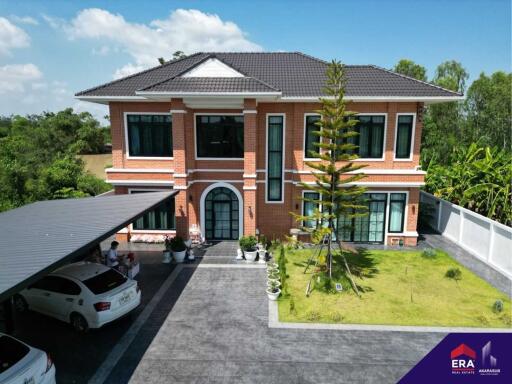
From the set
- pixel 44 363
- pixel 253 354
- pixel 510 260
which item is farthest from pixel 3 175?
pixel 510 260

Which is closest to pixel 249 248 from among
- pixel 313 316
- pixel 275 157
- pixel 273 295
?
pixel 273 295

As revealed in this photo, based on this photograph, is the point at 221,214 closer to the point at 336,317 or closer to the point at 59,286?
the point at 336,317

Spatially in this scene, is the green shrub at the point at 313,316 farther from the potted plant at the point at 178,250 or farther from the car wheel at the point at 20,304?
the car wheel at the point at 20,304

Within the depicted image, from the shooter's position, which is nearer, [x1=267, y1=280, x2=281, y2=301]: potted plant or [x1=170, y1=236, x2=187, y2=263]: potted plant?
[x1=267, y1=280, x2=281, y2=301]: potted plant

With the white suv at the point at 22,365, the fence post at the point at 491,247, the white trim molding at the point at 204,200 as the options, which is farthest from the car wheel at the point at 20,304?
the fence post at the point at 491,247

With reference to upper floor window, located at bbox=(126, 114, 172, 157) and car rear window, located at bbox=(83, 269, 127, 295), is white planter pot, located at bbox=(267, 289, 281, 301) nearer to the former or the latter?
car rear window, located at bbox=(83, 269, 127, 295)

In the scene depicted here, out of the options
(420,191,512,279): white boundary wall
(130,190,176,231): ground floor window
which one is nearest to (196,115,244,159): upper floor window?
(130,190,176,231): ground floor window

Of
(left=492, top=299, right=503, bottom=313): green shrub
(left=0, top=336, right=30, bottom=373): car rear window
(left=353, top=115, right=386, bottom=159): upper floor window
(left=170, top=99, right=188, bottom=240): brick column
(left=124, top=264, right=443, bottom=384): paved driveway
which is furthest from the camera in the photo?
(left=353, top=115, right=386, bottom=159): upper floor window
